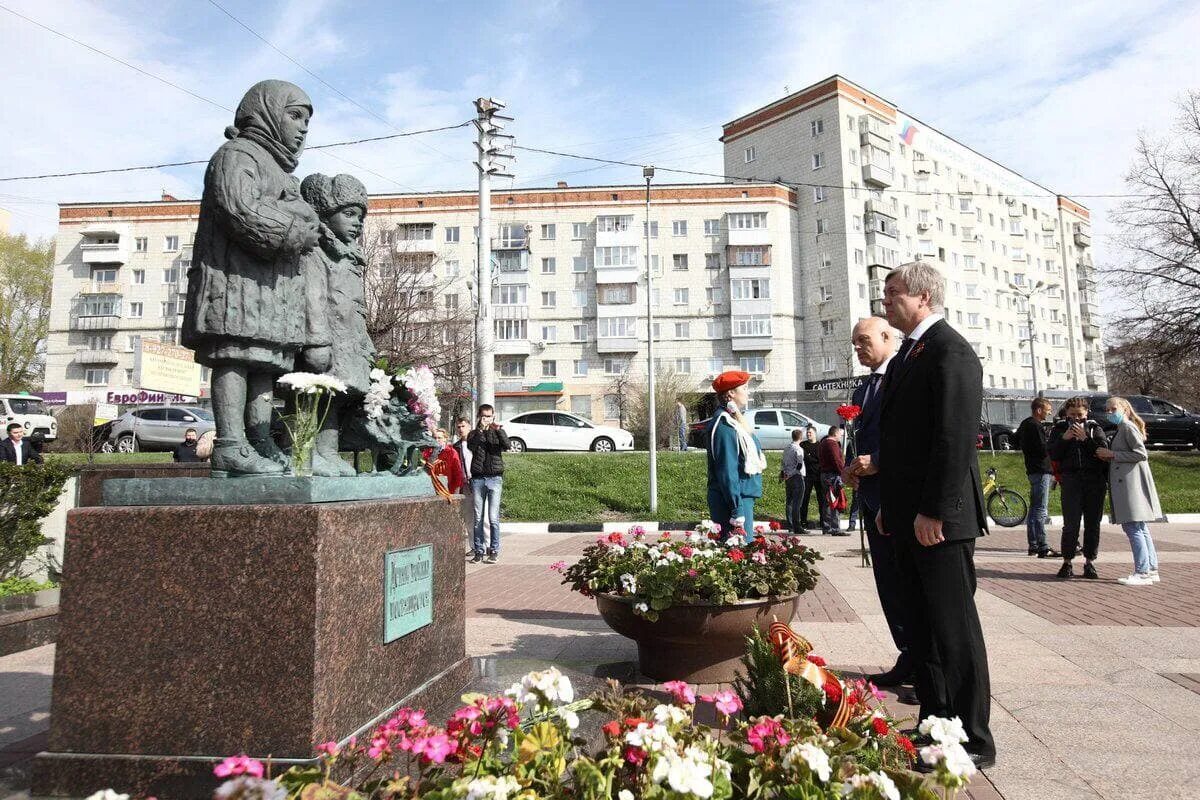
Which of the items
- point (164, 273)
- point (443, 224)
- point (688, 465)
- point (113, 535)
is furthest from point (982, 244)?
point (113, 535)

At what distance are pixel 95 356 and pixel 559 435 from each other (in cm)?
4648

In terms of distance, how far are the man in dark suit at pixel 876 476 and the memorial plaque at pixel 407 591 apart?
2.42 m

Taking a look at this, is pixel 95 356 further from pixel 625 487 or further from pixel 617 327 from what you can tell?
pixel 625 487

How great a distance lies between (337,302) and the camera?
12.7ft

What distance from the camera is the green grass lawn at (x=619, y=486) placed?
52.4 feet

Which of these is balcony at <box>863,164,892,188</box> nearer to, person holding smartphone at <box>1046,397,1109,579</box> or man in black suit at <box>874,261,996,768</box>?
person holding smartphone at <box>1046,397,1109,579</box>

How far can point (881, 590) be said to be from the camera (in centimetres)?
423

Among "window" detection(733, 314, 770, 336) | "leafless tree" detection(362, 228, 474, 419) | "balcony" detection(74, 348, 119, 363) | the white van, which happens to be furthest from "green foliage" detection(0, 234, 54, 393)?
"window" detection(733, 314, 770, 336)

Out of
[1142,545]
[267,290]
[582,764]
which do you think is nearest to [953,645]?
[582,764]

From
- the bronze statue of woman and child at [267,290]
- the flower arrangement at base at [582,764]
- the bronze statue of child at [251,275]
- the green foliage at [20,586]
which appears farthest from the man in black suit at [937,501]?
the green foliage at [20,586]

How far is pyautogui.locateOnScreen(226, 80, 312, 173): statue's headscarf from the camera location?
3396mm

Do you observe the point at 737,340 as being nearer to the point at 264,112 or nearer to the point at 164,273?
the point at 164,273

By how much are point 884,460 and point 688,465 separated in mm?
15672

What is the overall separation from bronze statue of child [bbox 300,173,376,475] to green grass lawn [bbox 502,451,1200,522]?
11780mm
